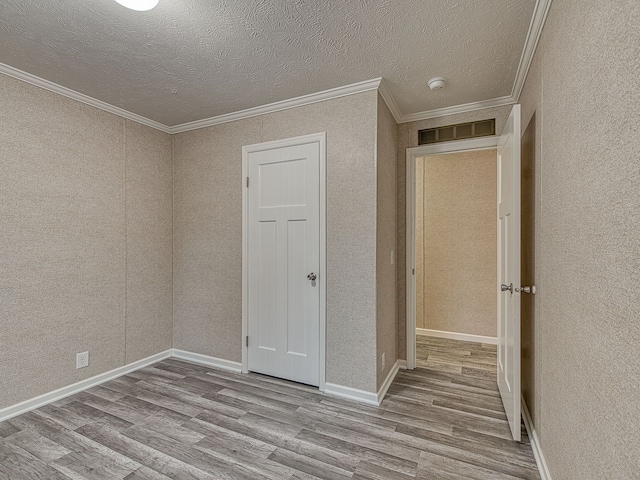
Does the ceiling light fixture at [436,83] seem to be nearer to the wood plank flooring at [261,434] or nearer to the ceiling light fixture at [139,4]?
the ceiling light fixture at [139,4]

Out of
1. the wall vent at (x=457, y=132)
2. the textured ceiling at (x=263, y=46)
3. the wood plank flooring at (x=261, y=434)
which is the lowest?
the wood plank flooring at (x=261, y=434)

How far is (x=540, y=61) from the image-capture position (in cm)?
176

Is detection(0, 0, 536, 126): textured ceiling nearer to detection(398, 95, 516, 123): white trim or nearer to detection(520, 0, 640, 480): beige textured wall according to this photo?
detection(398, 95, 516, 123): white trim

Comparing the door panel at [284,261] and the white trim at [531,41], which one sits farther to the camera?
the door panel at [284,261]

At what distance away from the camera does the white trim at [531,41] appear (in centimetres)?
159

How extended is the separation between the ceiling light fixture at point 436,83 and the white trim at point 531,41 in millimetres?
492

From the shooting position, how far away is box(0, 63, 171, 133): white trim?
2221mm

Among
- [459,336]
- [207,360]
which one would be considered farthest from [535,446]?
[207,360]

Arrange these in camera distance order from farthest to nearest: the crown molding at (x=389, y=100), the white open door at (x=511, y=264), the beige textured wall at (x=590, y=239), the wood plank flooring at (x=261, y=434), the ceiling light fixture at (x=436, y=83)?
the crown molding at (x=389, y=100)
the ceiling light fixture at (x=436, y=83)
the white open door at (x=511, y=264)
the wood plank flooring at (x=261, y=434)
the beige textured wall at (x=590, y=239)

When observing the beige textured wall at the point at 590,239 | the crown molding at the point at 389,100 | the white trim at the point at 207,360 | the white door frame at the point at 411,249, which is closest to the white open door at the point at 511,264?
the beige textured wall at the point at 590,239

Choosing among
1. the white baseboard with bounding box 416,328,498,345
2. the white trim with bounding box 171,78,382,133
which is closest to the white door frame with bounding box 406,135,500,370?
the white trim with bounding box 171,78,382,133

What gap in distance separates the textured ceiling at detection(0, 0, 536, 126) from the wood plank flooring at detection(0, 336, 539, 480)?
2479 millimetres

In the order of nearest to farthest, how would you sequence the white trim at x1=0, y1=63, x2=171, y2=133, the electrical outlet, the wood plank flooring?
1. the wood plank flooring
2. the white trim at x1=0, y1=63, x2=171, y2=133
3. the electrical outlet

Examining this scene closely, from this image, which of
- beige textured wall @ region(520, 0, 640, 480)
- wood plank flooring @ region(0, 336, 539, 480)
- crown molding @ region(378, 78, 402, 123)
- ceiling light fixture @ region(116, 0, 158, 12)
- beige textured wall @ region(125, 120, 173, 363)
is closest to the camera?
beige textured wall @ region(520, 0, 640, 480)
